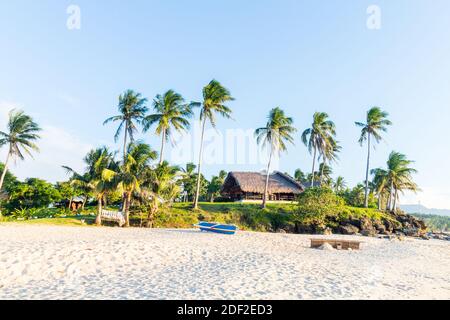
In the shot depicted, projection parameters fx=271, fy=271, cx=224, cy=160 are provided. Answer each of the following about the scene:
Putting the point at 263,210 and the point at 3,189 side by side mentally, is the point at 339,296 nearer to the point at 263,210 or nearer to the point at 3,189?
the point at 263,210

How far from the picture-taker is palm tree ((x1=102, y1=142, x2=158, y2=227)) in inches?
747

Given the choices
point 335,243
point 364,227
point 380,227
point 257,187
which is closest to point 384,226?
point 380,227

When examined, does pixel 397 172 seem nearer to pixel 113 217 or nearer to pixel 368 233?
pixel 368 233

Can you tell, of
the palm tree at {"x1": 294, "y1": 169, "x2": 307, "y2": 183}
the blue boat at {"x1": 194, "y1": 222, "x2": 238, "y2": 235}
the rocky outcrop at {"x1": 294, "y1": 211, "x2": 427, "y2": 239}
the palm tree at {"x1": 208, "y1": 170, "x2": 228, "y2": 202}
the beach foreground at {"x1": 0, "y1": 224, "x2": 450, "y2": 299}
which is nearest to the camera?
the beach foreground at {"x1": 0, "y1": 224, "x2": 450, "y2": 299}

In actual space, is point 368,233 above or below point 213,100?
below

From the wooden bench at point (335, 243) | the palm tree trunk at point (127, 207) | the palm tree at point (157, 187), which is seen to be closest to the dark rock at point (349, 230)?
the wooden bench at point (335, 243)

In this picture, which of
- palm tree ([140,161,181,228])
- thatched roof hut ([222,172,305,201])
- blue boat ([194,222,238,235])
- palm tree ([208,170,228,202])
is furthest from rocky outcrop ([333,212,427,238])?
palm tree ([208,170,228,202])

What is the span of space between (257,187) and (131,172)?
17.7 m

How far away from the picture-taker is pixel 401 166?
119 ft

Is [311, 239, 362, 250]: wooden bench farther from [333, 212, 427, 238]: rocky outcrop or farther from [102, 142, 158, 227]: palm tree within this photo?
[333, 212, 427, 238]: rocky outcrop

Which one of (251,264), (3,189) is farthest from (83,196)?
(251,264)

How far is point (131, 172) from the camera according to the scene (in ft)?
66.6

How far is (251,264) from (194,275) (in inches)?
83.1

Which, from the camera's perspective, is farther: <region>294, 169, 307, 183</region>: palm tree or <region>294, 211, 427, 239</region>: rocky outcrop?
<region>294, 169, 307, 183</region>: palm tree
